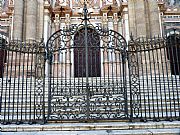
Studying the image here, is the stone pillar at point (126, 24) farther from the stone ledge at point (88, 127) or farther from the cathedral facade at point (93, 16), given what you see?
the stone ledge at point (88, 127)

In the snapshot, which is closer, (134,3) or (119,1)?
(134,3)

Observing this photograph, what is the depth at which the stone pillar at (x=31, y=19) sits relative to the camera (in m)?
14.8

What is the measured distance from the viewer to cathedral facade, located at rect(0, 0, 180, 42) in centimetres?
1488

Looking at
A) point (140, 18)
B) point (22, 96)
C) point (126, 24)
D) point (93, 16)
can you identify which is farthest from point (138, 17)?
point (22, 96)

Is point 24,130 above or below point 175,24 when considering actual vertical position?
below

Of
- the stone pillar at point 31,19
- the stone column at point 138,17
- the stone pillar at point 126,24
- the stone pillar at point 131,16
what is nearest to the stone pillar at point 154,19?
the stone column at point 138,17

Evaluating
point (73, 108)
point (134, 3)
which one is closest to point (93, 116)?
point (73, 108)

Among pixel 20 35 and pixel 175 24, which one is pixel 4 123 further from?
pixel 175 24

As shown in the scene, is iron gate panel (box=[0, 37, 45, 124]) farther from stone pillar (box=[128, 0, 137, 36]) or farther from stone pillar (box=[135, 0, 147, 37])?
stone pillar (box=[128, 0, 137, 36])

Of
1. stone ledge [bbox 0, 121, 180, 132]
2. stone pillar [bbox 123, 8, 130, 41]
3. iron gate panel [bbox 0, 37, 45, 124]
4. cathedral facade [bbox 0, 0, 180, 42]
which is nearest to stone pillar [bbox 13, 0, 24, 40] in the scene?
cathedral facade [bbox 0, 0, 180, 42]

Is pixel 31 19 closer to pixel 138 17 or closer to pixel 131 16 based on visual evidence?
pixel 131 16

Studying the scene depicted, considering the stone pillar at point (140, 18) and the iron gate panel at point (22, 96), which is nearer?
the iron gate panel at point (22, 96)

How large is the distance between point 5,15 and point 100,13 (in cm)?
601

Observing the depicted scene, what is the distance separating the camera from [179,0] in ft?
57.7
